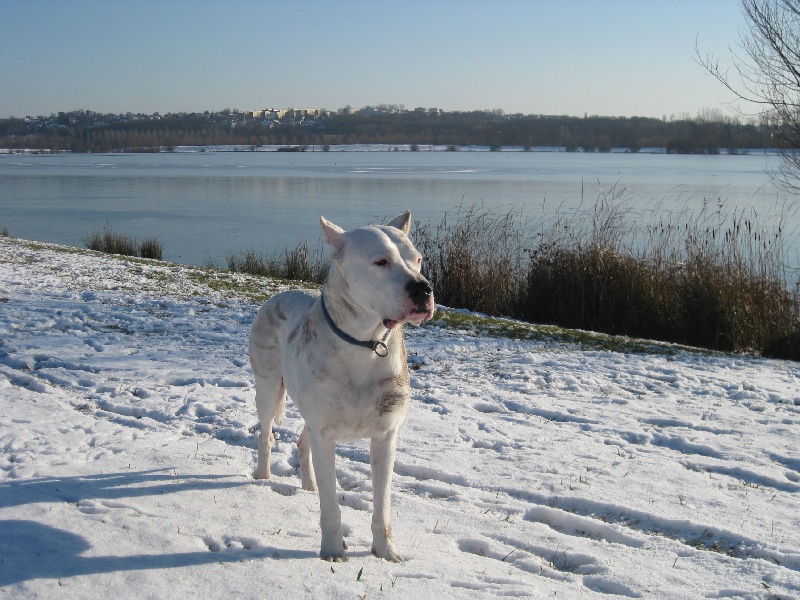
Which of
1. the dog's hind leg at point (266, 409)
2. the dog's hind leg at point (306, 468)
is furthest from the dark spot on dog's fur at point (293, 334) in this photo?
the dog's hind leg at point (306, 468)

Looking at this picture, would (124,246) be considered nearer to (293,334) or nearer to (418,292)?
(293,334)

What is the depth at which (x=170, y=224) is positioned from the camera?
22969mm

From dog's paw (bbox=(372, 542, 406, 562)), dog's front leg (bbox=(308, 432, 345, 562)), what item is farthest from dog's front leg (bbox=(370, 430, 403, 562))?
dog's front leg (bbox=(308, 432, 345, 562))

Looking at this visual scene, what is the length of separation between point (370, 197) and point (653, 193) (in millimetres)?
10475

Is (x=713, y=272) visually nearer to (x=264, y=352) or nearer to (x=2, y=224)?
(x=264, y=352)

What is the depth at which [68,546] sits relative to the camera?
3.58m

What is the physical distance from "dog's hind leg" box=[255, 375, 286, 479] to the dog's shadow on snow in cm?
37

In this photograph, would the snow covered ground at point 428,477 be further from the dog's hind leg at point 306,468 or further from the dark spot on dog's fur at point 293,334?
the dark spot on dog's fur at point 293,334

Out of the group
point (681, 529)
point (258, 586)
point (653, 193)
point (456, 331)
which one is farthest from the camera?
point (653, 193)

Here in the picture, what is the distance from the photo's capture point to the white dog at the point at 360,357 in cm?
345

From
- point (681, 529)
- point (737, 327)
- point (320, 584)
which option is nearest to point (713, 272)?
point (737, 327)

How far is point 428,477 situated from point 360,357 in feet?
6.41

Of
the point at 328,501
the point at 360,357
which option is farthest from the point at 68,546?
the point at 360,357

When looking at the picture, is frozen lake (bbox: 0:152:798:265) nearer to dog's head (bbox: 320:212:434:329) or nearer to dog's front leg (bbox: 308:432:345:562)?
dog's head (bbox: 320:212:434:329)
